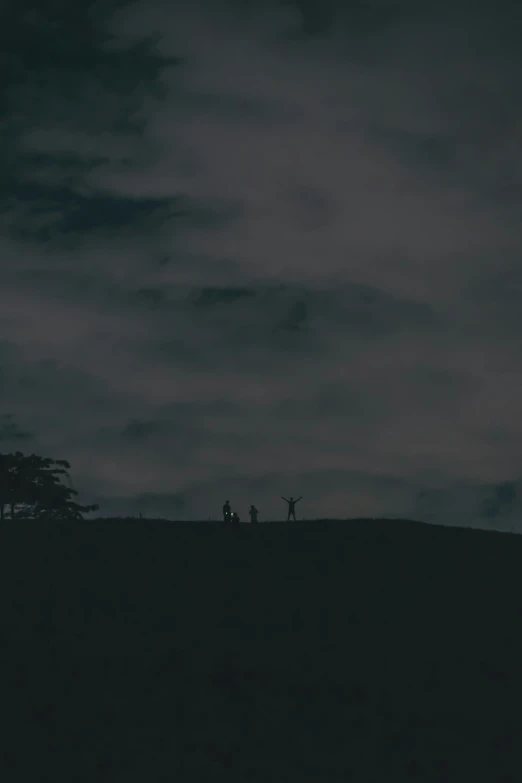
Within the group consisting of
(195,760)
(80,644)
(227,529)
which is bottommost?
(195,760)

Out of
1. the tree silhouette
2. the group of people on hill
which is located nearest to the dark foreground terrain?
the group of people on hill

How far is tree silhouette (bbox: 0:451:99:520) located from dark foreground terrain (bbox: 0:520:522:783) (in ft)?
89.1

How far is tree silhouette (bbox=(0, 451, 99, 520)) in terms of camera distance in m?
73.6

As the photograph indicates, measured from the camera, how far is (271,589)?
39.6 meters

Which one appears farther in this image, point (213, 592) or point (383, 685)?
point (213, 592)

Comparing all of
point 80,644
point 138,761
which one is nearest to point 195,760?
point 138,761

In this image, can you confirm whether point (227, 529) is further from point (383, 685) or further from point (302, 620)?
point (383, 685)

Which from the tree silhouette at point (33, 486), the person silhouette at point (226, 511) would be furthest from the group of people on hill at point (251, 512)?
the tree silhouette at point (33, 486)

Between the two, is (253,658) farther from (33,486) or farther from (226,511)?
(33,486)

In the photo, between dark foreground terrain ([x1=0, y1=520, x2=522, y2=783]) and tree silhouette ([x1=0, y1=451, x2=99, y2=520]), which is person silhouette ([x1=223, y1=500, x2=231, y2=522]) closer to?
dark foreground terrain ([x1=0, y1=520, x2=522, y2=783])

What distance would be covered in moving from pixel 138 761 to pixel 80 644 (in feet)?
23.2

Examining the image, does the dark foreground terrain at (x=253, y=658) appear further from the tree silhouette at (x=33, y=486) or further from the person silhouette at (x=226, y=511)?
the tree silhouette at (x=33, y=486)

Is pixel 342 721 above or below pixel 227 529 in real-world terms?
below

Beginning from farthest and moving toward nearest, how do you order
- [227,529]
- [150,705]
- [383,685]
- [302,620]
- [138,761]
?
1. [227,529]
2. [302,620]
3. [383,685]
4. [150,705]
5. [138,761]
